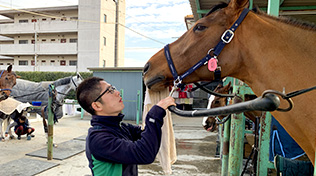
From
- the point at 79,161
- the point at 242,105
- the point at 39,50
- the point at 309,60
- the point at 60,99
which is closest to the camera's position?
the point at 242,105

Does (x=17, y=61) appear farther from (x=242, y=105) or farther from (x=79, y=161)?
(x=242, y=105)

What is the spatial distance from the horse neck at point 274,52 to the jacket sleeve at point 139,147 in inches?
26.0

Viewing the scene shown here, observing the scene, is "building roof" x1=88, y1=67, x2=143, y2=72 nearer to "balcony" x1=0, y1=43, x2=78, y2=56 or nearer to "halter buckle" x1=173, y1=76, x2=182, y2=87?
"halter buckle" x1=173, y1=76, x2=182, y2=87

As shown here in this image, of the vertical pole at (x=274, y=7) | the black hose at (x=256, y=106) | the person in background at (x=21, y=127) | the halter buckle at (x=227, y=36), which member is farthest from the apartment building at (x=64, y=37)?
the black hose at (x=256, y=106)

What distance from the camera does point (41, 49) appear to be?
84.6 feet

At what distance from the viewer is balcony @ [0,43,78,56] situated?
991 inches

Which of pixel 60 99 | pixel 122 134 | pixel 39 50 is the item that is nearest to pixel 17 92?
pixel 60 99

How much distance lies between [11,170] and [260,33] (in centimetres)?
485

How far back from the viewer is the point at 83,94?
1.51 metres

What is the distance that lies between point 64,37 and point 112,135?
2864cm

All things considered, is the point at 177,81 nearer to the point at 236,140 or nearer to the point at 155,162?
the point at 236,140

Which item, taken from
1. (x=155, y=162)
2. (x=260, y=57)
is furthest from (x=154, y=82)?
(x=155, y=162)

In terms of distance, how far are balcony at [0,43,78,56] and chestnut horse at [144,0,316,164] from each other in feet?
85.1

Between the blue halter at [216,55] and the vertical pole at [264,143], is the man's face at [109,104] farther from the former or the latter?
the vertical pole at [264,143]
